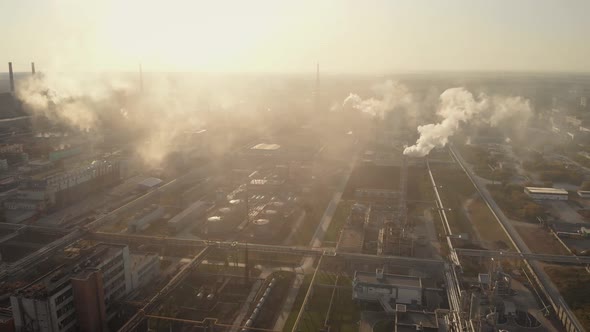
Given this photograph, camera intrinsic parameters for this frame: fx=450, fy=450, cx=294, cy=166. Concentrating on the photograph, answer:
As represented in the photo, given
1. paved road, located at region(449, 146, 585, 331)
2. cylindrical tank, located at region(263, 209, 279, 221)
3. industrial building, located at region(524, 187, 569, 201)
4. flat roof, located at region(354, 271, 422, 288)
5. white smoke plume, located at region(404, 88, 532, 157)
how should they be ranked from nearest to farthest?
→ paved road, located at region(449, 146, 585, 331), flat roof, located at region(354, 271, 422, 288), cylindrical tank, located at region(263, 209, 279, 221), industrial building, located at region(524, 187, 569, 201), white smoke plume, located at region(404, 88, 532, 157)

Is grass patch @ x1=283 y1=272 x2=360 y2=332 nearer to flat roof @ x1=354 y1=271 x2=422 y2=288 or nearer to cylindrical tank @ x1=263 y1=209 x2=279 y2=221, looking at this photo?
flat roof @ x1=354 y1=271 x2=422 y2=288

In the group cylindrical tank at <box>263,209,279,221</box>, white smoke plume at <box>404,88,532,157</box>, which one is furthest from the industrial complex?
white smoke plume at <box>404,88,532,157</box>

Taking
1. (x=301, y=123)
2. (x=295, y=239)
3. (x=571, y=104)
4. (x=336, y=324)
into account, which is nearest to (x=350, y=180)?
(x=295, y=239)

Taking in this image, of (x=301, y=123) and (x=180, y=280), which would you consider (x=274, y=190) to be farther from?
(x=301, y=123)

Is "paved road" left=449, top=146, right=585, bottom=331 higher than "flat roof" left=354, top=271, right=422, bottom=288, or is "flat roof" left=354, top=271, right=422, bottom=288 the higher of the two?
"flat roof" left=354, top=271, right=422, bottom=288

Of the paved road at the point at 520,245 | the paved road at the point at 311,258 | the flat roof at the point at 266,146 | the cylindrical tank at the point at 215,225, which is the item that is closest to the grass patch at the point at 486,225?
the paved road at the point at 520,245

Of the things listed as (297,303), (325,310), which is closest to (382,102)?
(297,303)
